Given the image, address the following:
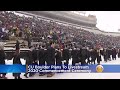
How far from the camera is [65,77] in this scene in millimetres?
5914

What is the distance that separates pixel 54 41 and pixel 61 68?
0.70m

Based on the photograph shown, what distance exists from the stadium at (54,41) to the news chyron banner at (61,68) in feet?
0.28

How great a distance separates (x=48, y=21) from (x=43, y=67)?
1.18 meters

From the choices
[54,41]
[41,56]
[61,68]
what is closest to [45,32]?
[54,41]

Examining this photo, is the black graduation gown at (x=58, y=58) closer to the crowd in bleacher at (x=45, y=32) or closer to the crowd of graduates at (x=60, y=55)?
the crowd of graduates at (x=60, y=55)

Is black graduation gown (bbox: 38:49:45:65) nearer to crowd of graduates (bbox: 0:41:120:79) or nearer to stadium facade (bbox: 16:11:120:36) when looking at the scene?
crowd of graduates (bbox: 0:41:120:79)

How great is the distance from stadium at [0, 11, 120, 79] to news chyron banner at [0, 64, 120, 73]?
0.08 m

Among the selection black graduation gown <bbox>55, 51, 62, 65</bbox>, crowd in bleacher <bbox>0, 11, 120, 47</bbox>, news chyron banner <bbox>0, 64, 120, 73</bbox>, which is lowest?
news chyron banner <bbox>0, 64, 120, 73</bbox>

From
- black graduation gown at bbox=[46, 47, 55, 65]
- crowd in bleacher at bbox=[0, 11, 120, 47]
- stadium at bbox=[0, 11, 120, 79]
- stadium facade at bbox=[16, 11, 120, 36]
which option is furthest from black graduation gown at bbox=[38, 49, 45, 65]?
stadium facade at bbox=[16, 11, 120, 36]

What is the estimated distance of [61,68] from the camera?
5961mm

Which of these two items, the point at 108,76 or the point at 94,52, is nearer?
the point at 108,76

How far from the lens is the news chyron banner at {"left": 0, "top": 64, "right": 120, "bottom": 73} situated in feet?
19.4
